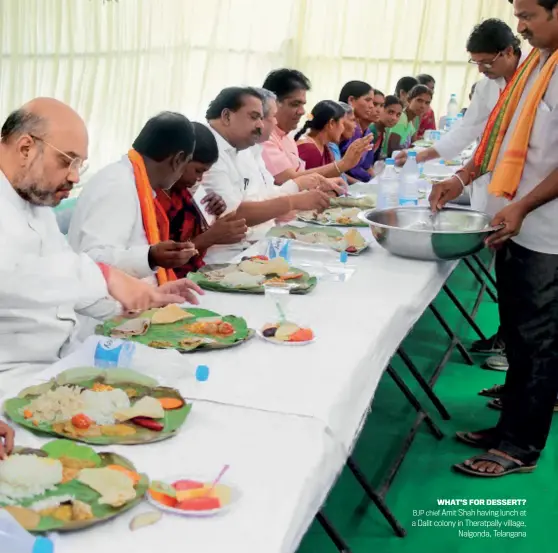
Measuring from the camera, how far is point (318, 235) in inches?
107

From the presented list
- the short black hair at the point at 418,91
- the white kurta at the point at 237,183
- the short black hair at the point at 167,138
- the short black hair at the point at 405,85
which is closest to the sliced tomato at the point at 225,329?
the short black hair at the point at 167,138

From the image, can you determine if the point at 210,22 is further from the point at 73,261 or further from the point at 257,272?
the point at 73,261

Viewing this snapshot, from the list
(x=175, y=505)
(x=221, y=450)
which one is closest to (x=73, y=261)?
(x=221, y=450)

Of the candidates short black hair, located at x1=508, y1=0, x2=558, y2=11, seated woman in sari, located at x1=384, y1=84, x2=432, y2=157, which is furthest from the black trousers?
seated woman in sari, located at x1=384, y1=84, x2=432, y2=157

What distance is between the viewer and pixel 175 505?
1.07m

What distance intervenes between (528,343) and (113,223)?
1.29 metres

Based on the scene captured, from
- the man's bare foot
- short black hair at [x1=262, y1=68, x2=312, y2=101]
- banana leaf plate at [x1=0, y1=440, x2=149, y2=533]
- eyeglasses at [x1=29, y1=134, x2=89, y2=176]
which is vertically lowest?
the man's bare foot

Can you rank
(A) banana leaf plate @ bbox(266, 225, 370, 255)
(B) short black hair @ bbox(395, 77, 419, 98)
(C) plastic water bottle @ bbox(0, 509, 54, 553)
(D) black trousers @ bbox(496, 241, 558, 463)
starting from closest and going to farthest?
1. (C) plastic water bottle @ bbox(0, 509, 54, 553)
2. (D) black trousers @ bbox(496, 241, 558, 463)
3. (A) banana leaf plate @ bbox(266, 225, 370, 255)
4. (B) short black hair @ bbox(395, 77, 419, 98)

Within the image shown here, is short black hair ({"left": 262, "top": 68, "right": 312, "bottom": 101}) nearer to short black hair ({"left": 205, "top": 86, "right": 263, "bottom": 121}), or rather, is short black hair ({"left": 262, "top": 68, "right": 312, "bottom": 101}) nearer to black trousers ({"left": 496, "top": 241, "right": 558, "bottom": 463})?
short black hair ({"left": 205, "top": 86, "right": 263, "bottom": 121})

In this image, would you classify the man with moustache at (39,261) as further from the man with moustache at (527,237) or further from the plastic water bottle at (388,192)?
the plastic water bottle at (388,192)

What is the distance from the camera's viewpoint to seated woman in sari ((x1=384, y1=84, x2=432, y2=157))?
19.9ft

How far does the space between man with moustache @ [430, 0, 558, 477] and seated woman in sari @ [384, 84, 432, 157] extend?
11.5 ft

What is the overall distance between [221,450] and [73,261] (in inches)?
25.3

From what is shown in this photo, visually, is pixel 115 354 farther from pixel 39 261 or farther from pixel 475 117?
pixel 475 117
